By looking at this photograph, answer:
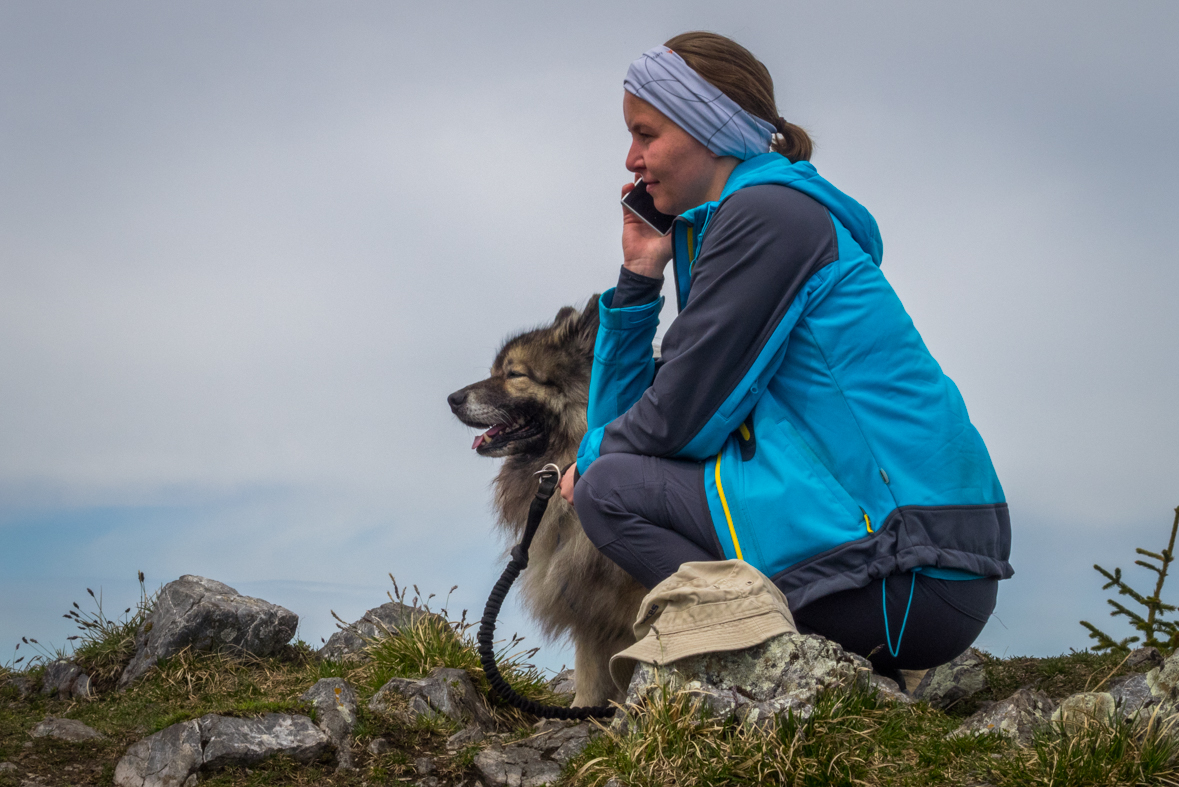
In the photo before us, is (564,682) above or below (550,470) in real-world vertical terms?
below

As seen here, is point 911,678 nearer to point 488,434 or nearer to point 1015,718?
point 1015,718

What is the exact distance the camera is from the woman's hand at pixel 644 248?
4039mm

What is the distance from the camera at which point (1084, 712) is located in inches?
121

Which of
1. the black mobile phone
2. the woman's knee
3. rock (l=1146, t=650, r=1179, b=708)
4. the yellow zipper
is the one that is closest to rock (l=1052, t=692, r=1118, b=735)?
rock (l=1146, t=650, r=1179, b=708)

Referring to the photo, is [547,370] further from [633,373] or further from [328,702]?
[328,702]

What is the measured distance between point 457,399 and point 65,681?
284cm

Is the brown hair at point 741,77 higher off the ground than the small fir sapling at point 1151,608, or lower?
higher

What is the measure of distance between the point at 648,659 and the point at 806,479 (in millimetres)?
819

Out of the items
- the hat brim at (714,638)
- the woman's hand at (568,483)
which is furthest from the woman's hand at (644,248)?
the hat brim at (714,638)

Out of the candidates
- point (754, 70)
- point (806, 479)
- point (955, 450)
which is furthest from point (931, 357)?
point (754, 70)

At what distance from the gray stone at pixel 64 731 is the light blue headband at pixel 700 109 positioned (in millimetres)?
3807

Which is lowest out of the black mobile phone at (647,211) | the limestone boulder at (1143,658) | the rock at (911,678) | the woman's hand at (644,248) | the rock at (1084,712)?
the limestone boulder at (1143,658)

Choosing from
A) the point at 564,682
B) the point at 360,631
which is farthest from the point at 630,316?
the point at 564,682

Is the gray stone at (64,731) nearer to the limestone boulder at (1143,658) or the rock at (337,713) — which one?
the rock at (337,713)
